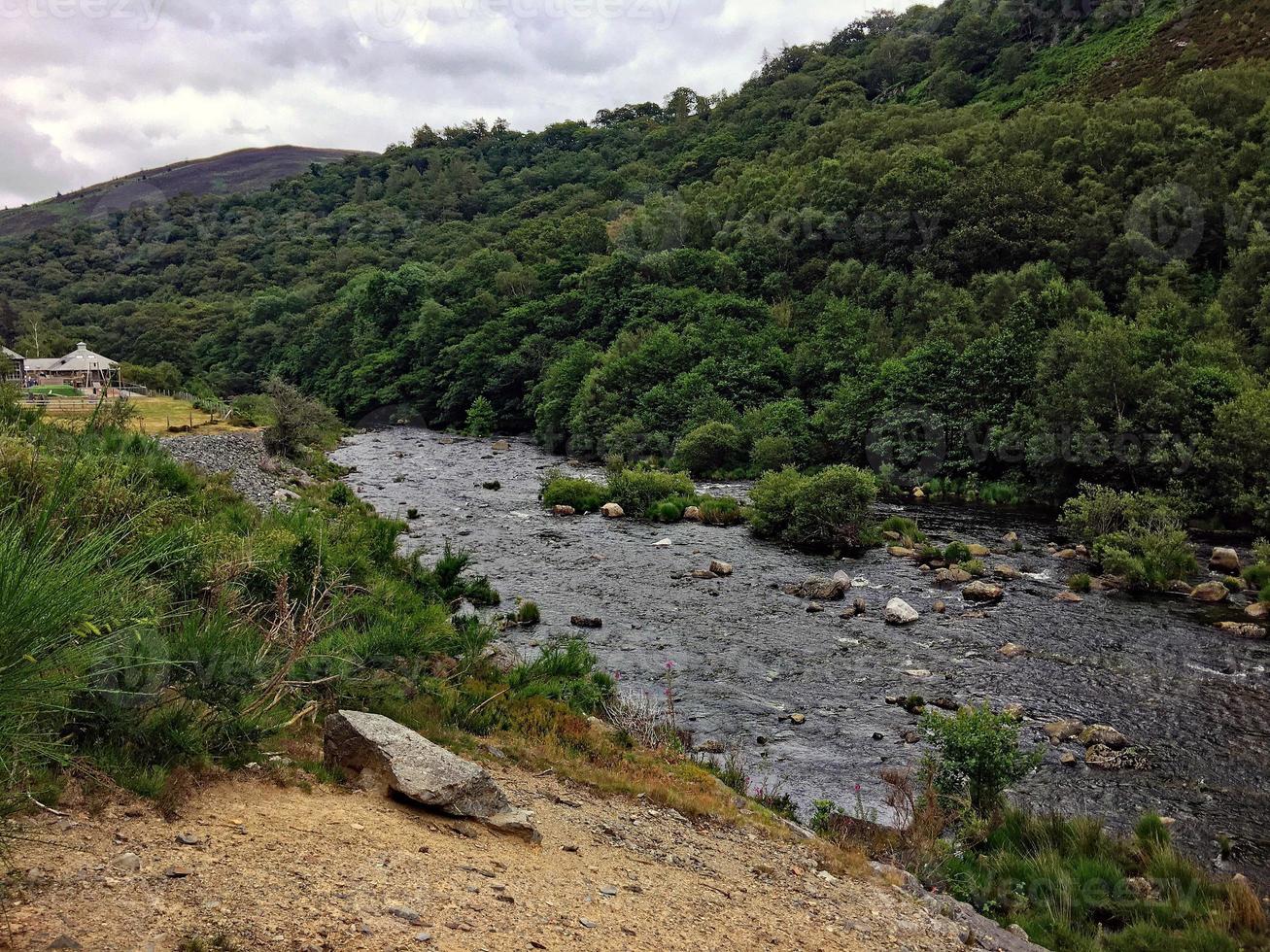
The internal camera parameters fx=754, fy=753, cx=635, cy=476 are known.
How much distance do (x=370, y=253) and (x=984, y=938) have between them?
123 m

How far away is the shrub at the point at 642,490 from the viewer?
32125mm

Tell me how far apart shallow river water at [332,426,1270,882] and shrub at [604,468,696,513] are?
409 cm

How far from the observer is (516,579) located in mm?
21875

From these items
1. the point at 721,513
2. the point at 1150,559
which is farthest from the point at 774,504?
the point at 1150,559

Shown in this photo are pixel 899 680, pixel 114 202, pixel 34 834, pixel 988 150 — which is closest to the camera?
pixel 34 834

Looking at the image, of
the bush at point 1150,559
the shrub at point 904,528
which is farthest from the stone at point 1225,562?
the shrub at point 904,528

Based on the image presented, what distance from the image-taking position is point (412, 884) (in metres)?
5.63

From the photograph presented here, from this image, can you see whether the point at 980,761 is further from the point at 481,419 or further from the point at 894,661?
the point at 481,419

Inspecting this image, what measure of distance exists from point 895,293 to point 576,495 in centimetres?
2796

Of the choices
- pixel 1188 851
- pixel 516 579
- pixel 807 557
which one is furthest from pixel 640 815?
pixel 807 557

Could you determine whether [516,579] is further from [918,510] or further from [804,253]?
[804,253]

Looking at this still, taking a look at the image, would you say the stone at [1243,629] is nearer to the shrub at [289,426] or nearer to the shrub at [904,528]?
the shrub at [904,528]

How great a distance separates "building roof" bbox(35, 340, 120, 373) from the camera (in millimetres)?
55094

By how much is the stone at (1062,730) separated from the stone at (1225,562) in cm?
1235
